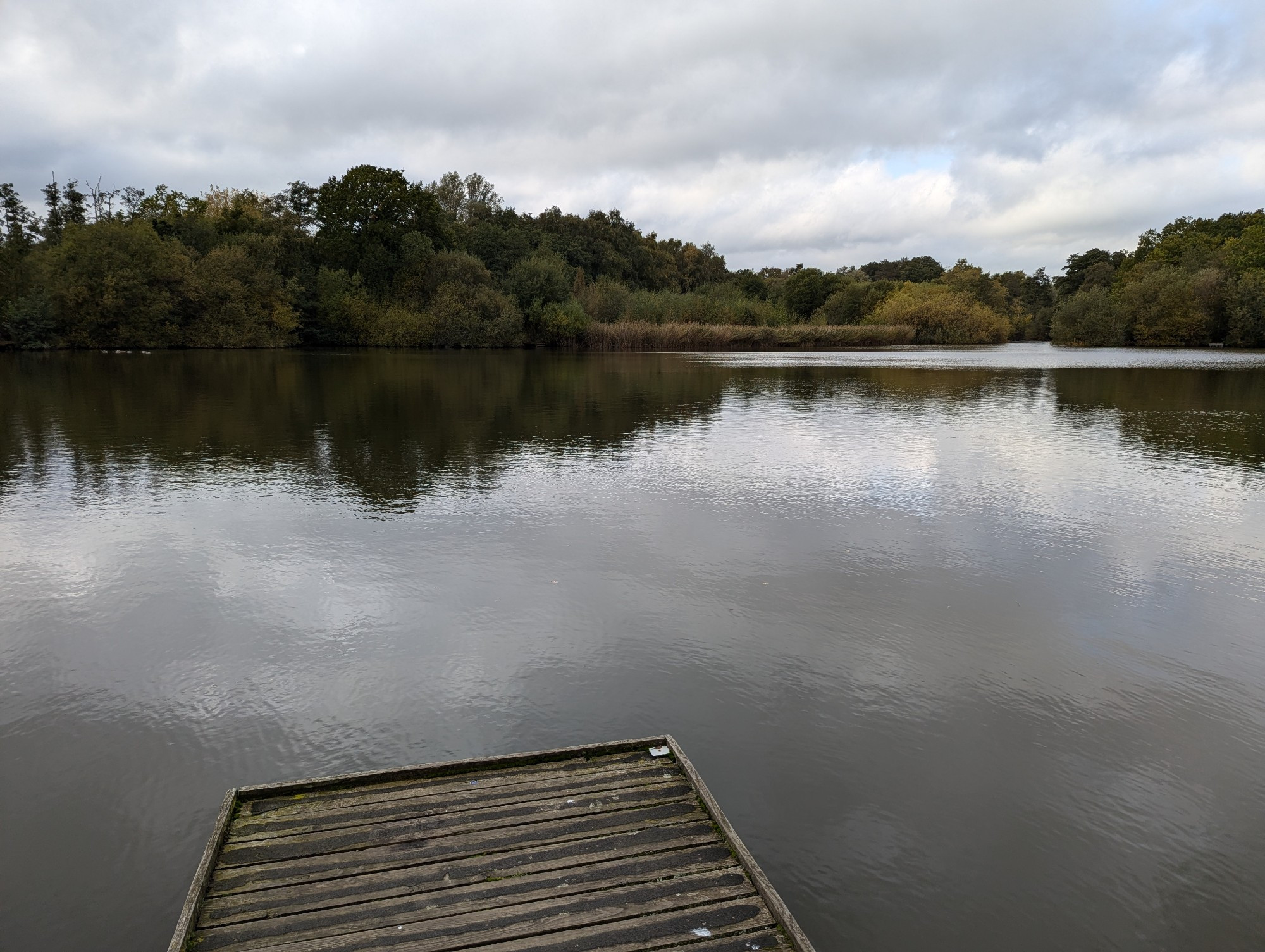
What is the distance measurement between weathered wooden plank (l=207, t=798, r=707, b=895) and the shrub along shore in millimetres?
46439

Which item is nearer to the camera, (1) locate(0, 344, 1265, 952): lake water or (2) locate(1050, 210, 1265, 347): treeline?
(1) locate(0, 344, 1265, 952): lake water

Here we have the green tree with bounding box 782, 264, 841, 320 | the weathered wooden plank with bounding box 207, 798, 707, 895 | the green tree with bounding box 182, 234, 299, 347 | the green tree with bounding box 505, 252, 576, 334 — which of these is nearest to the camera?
the weathered wooden plank with bounding box 207, 798, 707, 895

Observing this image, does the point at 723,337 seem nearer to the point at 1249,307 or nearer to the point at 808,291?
the point at 808,291

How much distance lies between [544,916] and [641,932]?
0.38 meters

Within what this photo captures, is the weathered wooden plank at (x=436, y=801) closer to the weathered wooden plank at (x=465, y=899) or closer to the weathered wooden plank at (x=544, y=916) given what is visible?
the weathered wooden plank at (x=465, y=899)

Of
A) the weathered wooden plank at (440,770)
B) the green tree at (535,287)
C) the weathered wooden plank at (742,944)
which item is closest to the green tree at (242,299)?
the green tree at (535,287)

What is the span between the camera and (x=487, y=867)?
3.12m

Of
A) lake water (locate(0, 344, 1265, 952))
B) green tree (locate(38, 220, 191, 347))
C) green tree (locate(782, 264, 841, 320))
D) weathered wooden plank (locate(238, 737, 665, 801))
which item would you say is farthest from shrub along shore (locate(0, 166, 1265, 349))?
weathered wooden plank (locate(238, 737, 665, 801))

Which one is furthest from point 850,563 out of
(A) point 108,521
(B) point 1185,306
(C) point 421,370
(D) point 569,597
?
(B) point 1185,306

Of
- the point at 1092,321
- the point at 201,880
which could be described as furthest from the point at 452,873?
the point at 1092,321

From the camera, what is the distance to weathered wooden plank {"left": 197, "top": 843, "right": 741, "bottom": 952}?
280cm

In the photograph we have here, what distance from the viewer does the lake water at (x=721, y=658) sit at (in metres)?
3.49

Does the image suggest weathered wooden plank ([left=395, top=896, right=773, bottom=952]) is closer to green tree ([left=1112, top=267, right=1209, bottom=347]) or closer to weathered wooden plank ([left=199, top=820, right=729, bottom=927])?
weathered wooden plank ([left=199, top=820, right=729, bottom=927])

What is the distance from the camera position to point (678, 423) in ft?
55.6
